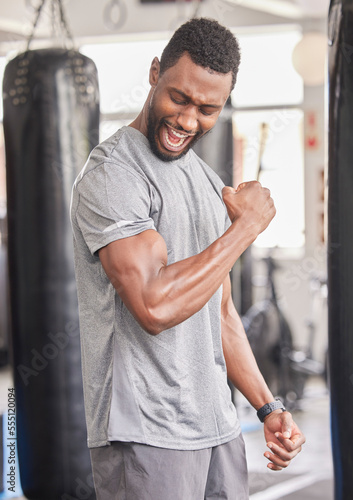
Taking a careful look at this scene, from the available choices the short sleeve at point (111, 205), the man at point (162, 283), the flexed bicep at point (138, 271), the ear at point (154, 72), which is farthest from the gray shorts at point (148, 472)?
the ear at point (154, 72)

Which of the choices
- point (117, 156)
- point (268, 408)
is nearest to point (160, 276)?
point (117, 156)

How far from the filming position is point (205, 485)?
4.29ft

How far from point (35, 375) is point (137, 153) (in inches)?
65.6

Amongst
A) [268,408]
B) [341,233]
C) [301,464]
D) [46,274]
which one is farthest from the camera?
[301,464]

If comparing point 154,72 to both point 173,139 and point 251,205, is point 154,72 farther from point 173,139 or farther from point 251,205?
point 251,205

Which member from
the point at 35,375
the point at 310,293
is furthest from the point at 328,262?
the point at 310,293

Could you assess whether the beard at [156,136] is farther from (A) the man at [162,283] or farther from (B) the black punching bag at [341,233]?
A: (B) the black punching bag at [341,233]

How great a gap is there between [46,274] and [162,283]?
1664 millimetres

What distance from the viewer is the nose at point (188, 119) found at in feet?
4.02

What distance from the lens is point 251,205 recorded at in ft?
4.00

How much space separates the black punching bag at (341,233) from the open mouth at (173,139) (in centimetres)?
88

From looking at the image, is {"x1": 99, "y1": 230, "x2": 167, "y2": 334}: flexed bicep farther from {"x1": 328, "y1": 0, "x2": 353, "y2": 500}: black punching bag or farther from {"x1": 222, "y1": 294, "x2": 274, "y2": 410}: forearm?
{"x1": 328, "y1": 0, "x2": 353, "y2": 500}: black punching bag

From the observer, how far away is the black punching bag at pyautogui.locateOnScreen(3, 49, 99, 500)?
2.68 metres

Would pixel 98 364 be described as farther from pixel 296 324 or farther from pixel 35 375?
pixel 296 324
